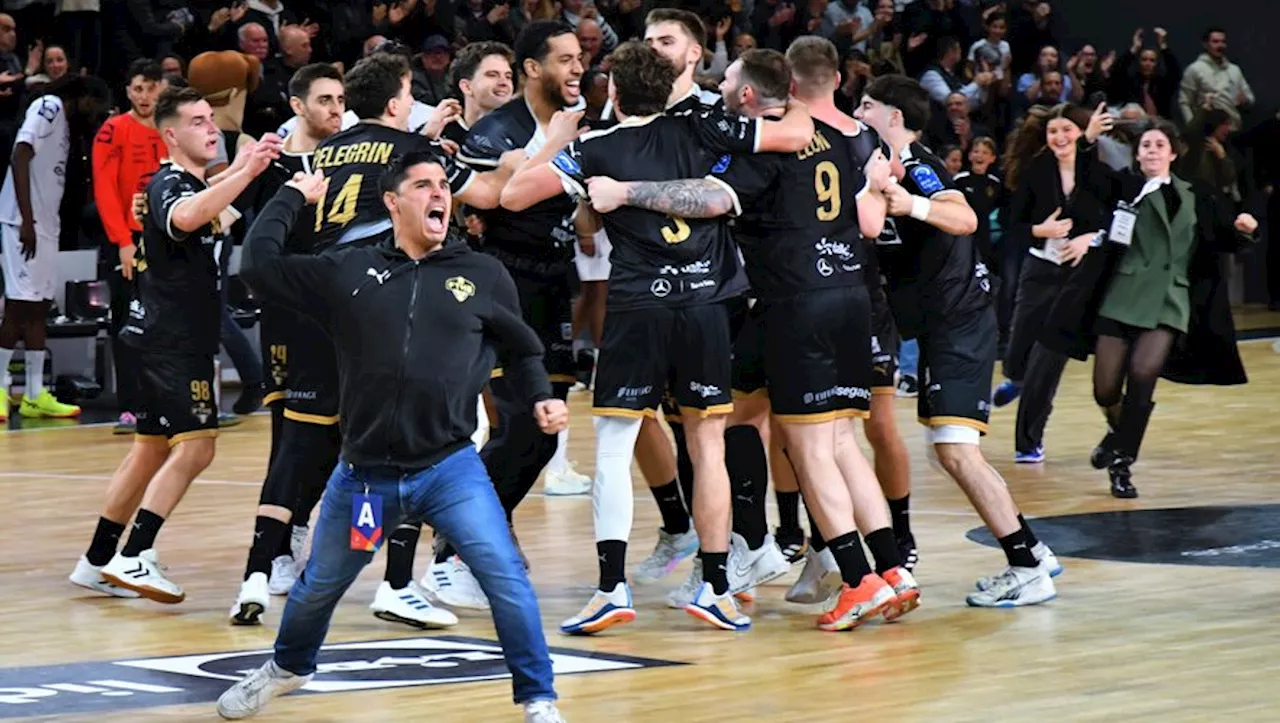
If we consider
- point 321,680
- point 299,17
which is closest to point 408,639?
point 321,680

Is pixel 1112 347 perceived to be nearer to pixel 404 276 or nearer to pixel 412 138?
pixel 412 138

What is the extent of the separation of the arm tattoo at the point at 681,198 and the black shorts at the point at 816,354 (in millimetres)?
503

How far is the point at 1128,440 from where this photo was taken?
1216cm

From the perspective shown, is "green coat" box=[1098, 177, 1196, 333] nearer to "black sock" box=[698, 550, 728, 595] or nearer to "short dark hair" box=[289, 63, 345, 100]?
"black sock" box=[698, 550, 728, 595]

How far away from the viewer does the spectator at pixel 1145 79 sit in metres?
25.7

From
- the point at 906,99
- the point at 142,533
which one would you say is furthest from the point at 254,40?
the point at 906,99

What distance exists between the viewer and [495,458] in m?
9.49

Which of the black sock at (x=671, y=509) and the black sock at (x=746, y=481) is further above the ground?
the black sock at (x=746, y=481)

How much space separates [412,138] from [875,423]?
2219 mm

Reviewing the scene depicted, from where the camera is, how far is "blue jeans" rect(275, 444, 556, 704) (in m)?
6.69

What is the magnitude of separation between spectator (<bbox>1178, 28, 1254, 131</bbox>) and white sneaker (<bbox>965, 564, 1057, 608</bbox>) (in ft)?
57.9

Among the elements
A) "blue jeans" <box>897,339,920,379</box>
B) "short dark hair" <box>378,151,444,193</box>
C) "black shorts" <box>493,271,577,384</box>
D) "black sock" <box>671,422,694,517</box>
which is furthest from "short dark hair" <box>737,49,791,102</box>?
"blue jeans" <box>897,339,920,379</box>

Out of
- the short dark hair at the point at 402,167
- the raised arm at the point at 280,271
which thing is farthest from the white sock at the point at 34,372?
the short dark hair at the point at 402,167

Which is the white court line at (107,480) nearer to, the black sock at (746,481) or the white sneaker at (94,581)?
the black sock at (746,481)
